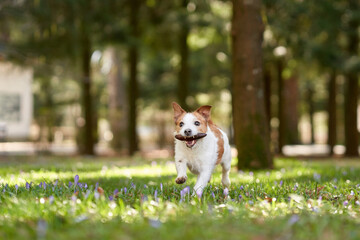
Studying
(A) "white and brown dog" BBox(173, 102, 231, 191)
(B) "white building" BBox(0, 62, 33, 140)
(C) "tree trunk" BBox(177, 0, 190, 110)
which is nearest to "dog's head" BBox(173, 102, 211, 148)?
(A) "white and brown dog" BBox(173, 102, 231, 191)

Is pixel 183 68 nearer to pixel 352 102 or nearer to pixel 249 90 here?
pixel 352 102

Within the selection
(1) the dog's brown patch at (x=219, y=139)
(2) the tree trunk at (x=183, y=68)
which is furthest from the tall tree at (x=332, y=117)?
(1) the dog's brown patch at (x=219, y=139)

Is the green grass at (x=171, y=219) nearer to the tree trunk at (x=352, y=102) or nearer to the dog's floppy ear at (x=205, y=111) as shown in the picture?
the dog's floppy ear at (x=205, y=111)

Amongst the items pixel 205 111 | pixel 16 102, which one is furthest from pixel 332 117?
pixel 205 111

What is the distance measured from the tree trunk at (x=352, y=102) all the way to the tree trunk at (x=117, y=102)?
13.0m

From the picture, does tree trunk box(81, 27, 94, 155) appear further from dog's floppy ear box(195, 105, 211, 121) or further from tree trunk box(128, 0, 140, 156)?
dog's floppy ear box(195, 105, 211, 121)

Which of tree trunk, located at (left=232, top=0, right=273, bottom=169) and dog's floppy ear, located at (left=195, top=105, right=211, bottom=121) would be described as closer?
dog's floppy ear, located at (left=195, top=105, right=211, bottom=121)

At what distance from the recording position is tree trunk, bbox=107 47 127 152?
28.6 meters

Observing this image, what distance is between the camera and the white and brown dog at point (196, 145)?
536cm

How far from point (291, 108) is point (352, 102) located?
404 inches

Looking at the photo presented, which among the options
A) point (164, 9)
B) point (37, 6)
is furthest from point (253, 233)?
point (164, 9)

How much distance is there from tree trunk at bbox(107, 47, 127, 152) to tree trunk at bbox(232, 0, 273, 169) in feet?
60.8

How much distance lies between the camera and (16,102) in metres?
27.8

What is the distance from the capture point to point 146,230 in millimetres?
3178
